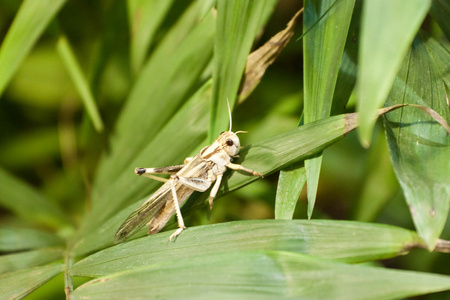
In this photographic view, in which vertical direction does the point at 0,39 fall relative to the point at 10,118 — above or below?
above

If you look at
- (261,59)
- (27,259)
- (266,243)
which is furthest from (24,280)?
(261,59)

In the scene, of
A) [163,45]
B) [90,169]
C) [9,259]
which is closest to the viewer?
[9,259]

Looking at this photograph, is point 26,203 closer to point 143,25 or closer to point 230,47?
point 143,25

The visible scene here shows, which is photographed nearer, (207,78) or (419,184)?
(419,184)

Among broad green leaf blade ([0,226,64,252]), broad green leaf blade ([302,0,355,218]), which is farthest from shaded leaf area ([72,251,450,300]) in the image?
broad green leaf blade ([0,226,64,252])

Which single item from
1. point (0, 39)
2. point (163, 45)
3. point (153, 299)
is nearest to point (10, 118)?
point (0, 39)

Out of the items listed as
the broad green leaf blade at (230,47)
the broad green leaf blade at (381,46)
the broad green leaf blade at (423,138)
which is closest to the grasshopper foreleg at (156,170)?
the broad green leaf blade at (230,47)

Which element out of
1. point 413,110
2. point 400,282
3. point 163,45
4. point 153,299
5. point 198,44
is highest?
point 163,45

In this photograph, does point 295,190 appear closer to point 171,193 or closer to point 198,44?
point 171,193

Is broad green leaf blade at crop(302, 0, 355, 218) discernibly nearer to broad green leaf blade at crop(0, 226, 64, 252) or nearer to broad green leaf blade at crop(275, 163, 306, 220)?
broad green leaf blade at crop(275, 163, 306, 220)
